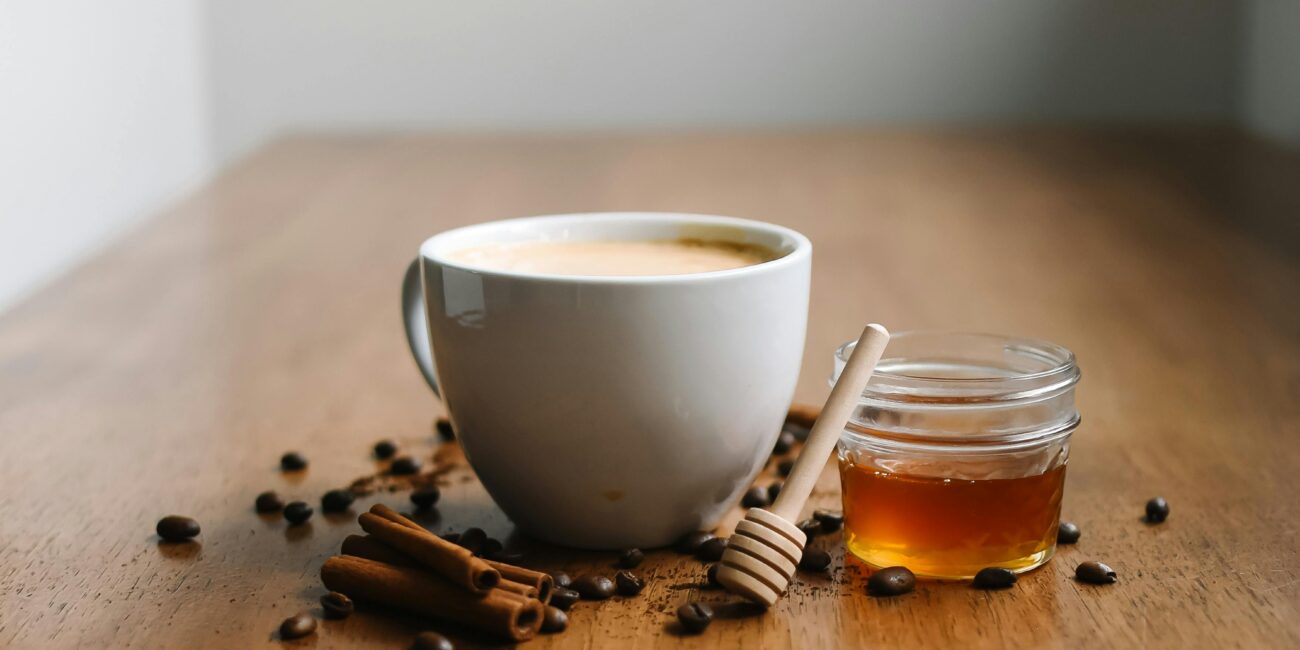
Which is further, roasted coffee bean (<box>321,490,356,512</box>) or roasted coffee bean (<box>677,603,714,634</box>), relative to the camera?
roasted coffee bean (<box>321,490,356,512</box>)

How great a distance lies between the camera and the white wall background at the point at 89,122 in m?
2.97

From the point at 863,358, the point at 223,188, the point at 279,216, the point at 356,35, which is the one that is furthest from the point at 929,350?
the point at 356,35

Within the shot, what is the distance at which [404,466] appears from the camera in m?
1.22

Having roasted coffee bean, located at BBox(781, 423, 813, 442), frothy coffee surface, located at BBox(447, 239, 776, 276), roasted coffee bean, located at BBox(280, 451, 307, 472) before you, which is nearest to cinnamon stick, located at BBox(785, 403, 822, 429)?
roasted coffee bean, located at BBox(781, 423, 813, 442)

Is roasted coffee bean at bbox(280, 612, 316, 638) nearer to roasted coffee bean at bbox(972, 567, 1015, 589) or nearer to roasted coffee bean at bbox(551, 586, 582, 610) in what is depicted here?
roasted coffee bean at bbox(551, 586, 582, 610)

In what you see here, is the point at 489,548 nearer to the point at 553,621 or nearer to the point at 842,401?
the point at 553,621

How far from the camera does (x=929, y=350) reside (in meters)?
1.14

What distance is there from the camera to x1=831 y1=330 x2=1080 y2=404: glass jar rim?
0.99 meters

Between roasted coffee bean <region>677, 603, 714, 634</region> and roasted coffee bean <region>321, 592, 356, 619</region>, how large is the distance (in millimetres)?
229

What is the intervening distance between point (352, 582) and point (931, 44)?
13.8ft

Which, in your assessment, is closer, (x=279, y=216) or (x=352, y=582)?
(x=352, y=582)

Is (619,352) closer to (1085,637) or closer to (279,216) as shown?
(1085,637)

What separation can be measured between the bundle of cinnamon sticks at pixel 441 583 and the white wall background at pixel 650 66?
374 centimetres

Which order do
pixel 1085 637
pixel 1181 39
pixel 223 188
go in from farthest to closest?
pixel 1181 39
pixel 223 188
pixel 1085 637
